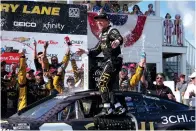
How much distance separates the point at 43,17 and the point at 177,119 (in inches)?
342

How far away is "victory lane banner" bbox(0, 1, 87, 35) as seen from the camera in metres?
13.9

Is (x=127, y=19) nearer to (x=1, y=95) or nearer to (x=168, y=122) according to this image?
(x=1, y=95)

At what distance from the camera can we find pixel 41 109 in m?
6.59

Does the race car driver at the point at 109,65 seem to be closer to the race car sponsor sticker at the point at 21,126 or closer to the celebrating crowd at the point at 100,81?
the celebrating crowd at the point at 100,81

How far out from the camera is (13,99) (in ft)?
36.1

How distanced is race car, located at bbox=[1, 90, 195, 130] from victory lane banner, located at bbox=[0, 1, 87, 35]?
7586mm

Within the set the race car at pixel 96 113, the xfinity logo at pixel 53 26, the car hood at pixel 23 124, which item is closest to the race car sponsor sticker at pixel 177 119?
the race car at pixel 96 113

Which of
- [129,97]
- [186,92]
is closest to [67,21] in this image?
[186,92]

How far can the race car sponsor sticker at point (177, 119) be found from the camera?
6754mm

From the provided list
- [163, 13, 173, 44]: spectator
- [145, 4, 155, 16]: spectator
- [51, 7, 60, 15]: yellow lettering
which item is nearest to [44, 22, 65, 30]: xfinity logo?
[51, 7, 60, 15]: yellow lettering

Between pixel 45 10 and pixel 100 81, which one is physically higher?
pixel 45 10

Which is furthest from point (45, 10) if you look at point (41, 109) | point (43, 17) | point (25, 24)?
point (41, 109)

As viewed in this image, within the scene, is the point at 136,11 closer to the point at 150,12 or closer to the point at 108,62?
the point at 150,12

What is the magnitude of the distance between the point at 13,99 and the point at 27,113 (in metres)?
4.45
